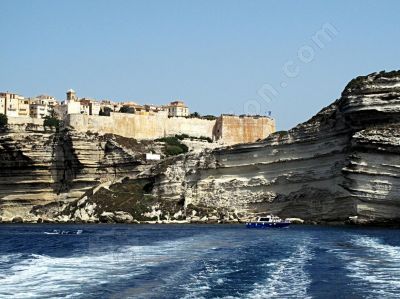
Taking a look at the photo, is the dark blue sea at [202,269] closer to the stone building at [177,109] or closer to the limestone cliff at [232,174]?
the limestone cliff at [232,174]

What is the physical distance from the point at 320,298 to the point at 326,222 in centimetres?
5019

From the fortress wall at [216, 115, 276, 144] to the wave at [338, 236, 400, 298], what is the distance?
3076 inches

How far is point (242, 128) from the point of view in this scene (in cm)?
12394

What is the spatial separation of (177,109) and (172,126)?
1286 inches

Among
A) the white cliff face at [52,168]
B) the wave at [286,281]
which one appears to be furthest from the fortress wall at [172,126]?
the wave at [286,281]

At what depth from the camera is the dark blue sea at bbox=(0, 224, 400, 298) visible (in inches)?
1027

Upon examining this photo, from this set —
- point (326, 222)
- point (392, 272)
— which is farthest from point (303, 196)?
point (392, 272)

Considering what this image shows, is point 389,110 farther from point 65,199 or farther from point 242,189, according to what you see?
point 65,199

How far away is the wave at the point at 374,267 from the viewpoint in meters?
26.4

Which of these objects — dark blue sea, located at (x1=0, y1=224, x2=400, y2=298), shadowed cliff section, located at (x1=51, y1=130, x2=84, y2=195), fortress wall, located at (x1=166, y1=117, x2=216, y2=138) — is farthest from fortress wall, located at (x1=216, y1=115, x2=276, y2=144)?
dark blue sea, located at (x1=0, y1=224, x2=400, y2=298)

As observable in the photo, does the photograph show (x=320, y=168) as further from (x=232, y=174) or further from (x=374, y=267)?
(x=374, y=267)

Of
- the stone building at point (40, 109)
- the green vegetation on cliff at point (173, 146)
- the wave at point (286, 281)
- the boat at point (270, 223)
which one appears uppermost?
the stone building at point (40, 109)

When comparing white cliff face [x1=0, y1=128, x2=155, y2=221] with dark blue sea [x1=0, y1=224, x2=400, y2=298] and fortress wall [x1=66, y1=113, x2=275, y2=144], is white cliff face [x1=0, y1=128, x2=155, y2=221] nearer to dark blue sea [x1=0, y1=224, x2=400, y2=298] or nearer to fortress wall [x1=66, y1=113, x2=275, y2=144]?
fortress wall [x1=66, y1=113, x2=275, y2=144]

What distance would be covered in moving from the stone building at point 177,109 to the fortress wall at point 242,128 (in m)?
28.5
